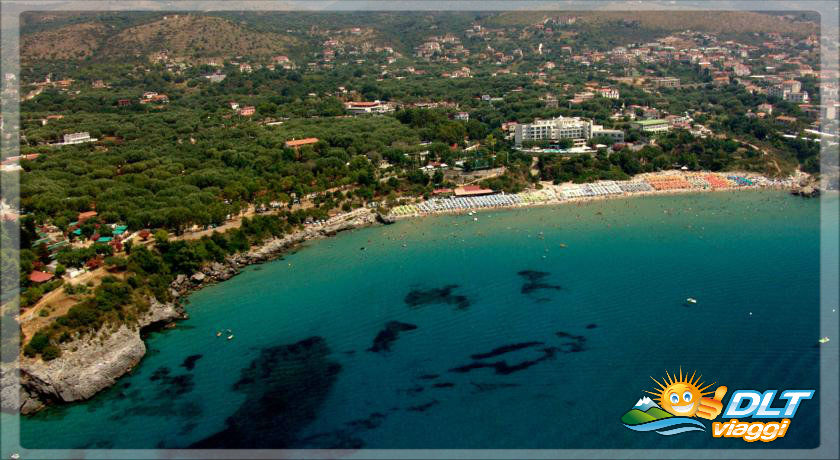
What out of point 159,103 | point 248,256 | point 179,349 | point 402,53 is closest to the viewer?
point 179,349

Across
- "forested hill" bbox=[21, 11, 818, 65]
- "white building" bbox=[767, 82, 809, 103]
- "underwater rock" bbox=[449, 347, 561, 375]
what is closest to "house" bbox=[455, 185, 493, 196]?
"underwater rock" bbox=[449, 347, 561, 375]

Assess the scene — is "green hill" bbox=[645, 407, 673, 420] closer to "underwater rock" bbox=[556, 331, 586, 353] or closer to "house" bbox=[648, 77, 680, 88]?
"underwater rock" bbox=[556, 331, 586, 353]

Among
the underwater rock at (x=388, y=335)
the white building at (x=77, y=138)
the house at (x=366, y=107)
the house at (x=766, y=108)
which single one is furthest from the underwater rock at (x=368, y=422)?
the house at (x=766, y=108)

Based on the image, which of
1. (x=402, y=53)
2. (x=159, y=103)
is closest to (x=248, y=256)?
(x=159, y=103)

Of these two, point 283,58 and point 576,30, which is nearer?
point 283,58

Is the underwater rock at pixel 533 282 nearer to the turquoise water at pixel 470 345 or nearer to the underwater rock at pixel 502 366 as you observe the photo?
the turquoise water at pixel 470 345

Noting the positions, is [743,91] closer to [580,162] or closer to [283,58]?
[580,162]
